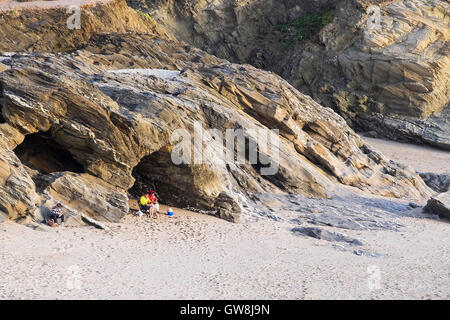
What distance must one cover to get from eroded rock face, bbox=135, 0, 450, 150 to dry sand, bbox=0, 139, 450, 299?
23375 mm

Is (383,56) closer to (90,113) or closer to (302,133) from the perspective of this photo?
(302,133)

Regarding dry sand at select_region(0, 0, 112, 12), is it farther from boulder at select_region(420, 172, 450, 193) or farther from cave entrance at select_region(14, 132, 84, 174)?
boulder at select_region(420, 172, 450, 193)

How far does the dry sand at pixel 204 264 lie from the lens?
12.9 m

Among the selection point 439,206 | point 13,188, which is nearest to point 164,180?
point 13,188

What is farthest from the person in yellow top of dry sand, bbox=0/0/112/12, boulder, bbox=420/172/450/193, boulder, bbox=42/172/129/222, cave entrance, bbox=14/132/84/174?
dry sand, bbox=0/0/112/12

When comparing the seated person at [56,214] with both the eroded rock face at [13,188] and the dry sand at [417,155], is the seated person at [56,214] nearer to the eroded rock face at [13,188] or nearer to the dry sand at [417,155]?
the eroded rock face at [13,188]

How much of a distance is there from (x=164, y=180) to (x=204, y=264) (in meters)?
4.91

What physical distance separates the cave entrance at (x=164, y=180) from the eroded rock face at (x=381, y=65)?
976 inches

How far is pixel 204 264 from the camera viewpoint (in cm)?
1470


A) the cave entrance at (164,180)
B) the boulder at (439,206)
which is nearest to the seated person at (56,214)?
the cave entrance at (164,180)

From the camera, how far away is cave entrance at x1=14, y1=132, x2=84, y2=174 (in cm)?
1780

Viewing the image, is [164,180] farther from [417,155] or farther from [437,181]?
[417,155]

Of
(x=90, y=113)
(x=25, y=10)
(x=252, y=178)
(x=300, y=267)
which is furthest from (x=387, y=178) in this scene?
(x=25, y=10)

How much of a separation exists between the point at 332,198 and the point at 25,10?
2052 cm
